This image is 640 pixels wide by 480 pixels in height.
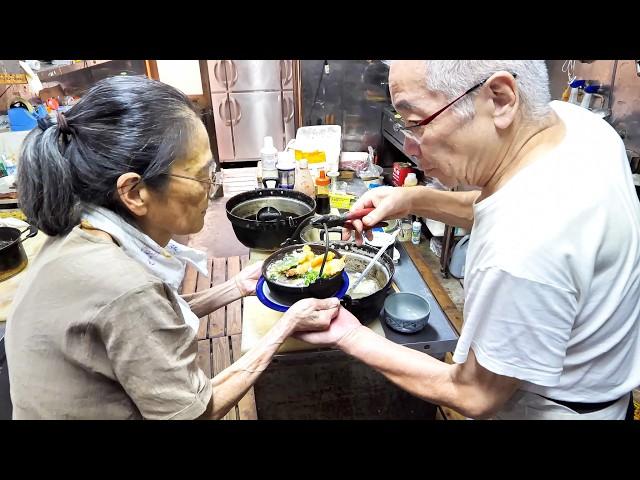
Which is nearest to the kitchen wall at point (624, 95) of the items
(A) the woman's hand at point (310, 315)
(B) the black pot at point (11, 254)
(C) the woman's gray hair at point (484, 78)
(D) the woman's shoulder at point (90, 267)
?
(C) the woman's gray hair at point (484, 78)

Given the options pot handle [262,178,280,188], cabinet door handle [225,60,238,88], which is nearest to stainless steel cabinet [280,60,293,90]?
cabinet door handle [225,60,238,88]

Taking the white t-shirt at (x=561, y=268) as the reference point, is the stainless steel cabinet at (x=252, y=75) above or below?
below

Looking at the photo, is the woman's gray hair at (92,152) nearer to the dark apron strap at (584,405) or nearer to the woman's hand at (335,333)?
the woman's hand at (335,333)

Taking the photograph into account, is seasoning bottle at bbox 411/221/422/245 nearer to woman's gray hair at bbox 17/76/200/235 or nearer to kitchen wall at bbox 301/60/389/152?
kitchen wall at bbox 301/60/389/152

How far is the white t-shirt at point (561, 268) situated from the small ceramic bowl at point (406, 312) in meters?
0.54

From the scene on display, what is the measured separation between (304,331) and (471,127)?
89cm

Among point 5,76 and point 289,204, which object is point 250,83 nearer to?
point 5,76

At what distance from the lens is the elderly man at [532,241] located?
0.96 metres

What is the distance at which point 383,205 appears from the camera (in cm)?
183

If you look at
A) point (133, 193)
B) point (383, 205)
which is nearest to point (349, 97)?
point (383, 205)

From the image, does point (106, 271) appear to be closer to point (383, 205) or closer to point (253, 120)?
point (383, 205)

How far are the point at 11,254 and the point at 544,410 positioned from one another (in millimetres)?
2349

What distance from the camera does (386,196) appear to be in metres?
1.87
